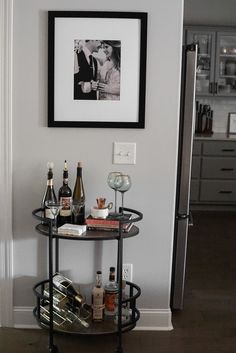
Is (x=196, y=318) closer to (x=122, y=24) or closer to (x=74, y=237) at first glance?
(x=74, y=237)

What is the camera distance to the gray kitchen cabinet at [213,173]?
19.0ft

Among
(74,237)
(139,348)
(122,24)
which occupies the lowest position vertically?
(139,348)

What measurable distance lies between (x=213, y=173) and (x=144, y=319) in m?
3.27

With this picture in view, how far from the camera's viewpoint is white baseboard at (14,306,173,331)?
287 cm

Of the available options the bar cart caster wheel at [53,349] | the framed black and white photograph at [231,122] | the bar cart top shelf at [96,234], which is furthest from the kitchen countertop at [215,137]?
the bar cart caster wheel at [53,349]

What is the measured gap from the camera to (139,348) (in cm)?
267

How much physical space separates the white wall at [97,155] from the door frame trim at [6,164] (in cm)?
3

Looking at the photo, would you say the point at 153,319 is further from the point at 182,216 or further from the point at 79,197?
the point at 79,197

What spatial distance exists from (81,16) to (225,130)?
13.5 ft

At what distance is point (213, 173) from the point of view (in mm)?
5867

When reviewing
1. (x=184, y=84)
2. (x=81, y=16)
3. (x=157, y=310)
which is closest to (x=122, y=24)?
(x=81, y=16)

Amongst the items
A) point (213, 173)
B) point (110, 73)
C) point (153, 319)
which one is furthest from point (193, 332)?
point (213, 173)

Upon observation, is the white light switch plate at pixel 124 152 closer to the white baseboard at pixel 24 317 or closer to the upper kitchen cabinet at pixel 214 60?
the white baseboard at pixel 24 317

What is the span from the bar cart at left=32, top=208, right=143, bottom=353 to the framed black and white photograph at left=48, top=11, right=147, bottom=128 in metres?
0.55
